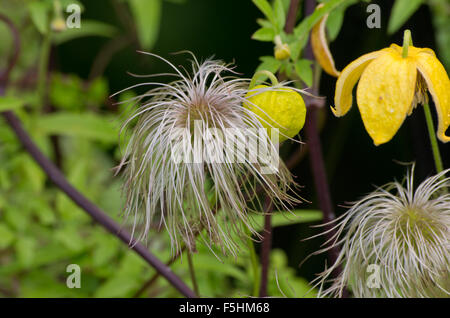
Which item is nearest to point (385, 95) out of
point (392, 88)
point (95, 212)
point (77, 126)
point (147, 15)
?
point (392, 88)

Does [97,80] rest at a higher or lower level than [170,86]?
higher

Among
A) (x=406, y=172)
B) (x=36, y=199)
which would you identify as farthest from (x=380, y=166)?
(x=36, y=199)

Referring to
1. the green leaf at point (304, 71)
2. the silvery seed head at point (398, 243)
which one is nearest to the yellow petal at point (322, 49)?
the green leaf at point (304, 71)

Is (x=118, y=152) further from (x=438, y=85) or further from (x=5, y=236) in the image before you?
(x=438, y=85)

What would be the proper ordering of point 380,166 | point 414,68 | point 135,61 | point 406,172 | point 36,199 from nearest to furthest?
point 414,68
point 406,172
point 380,166
point 36,199
point 135,61

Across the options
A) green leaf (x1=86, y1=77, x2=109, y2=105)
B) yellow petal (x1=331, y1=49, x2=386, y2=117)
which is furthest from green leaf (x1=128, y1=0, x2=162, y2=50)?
yellow petal (x1=331, y1=49, x2=386, y2=117)
